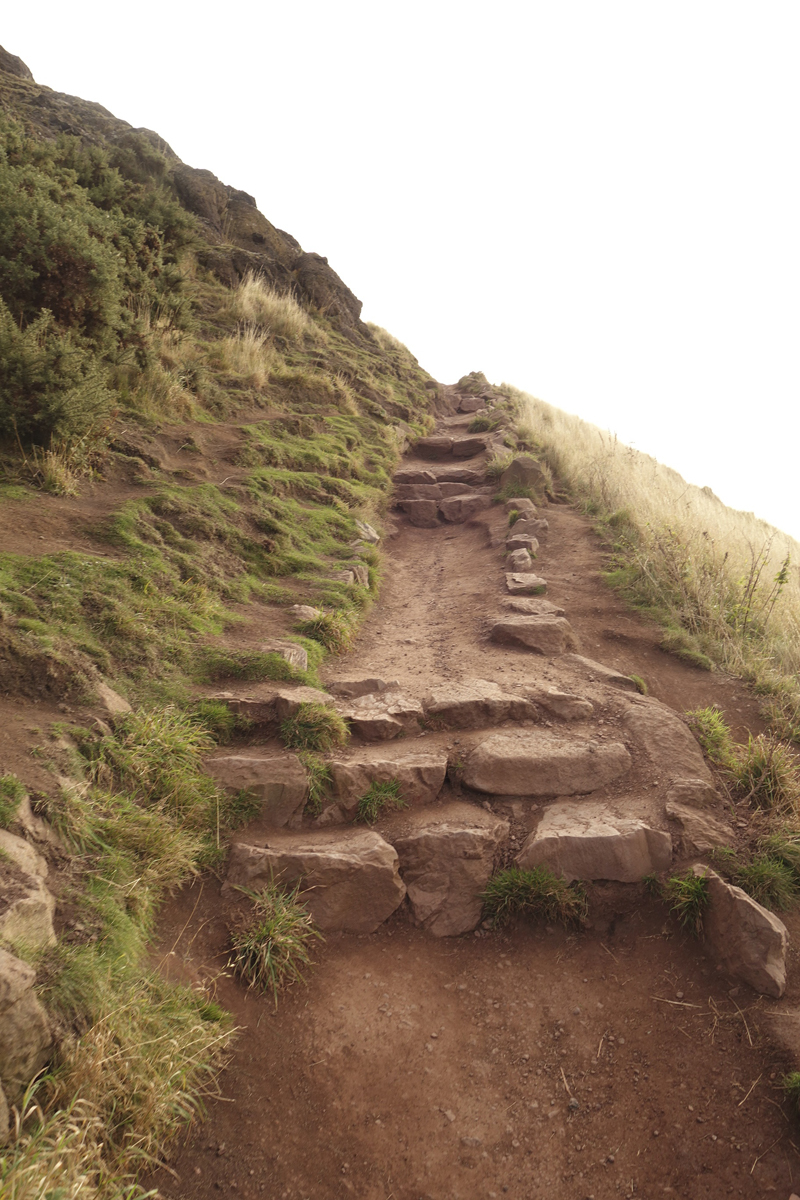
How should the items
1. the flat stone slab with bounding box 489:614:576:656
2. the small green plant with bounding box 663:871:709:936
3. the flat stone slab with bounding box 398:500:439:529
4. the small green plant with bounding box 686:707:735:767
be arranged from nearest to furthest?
the small green plant with bounding box 663:871:709:936 < the small green plant with bounding box 686:707:735:767 < the flat stone slab with bounding box 489:614:576:656 < the flat stone slab with bounding box 398:500:439:529

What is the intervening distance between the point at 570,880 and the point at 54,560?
397 cm

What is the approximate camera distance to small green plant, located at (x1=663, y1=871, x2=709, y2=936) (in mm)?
3314

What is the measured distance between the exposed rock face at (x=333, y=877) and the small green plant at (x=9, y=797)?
1.16m

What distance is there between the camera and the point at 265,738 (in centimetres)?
419

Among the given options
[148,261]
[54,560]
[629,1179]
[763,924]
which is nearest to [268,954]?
[629,1179]

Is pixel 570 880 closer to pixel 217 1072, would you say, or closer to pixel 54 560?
pixel 217 1072

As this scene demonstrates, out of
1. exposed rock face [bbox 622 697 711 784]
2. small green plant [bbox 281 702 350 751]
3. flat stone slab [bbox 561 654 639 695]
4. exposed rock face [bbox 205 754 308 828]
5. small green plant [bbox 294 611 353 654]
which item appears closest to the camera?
exposed rock face [bbox 205 754 308 828]

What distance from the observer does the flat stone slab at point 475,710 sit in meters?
4.79

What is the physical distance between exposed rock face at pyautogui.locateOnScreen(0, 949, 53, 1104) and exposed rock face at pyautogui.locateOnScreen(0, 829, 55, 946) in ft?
0.50

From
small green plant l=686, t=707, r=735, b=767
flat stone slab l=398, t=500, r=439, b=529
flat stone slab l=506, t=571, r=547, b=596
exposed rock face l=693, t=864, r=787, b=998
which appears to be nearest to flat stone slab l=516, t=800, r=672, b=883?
exposed rock face l=693, t=864, r=787, b=998

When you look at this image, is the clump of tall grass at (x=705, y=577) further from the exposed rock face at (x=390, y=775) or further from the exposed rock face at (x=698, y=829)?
the exposed rock face at (x=390, y=775)

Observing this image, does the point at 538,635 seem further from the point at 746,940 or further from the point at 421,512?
the point at 421,512

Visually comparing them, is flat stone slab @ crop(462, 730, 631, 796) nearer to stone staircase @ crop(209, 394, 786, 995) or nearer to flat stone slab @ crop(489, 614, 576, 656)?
stone staircase @ crop(209, 394, 786, 995)

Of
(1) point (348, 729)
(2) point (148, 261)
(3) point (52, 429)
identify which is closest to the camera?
(1) point (348, 729)
